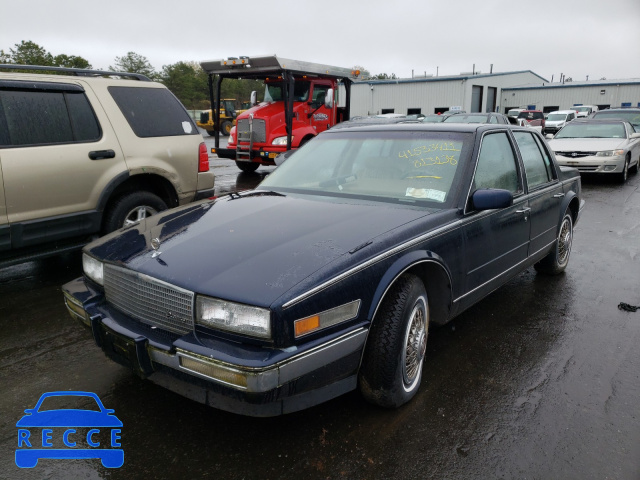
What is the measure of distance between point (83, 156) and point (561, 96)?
170 feet

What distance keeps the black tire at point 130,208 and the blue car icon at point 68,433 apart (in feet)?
7.69

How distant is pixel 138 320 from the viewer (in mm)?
2582

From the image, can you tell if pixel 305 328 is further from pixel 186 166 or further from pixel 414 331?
pixel 186 166

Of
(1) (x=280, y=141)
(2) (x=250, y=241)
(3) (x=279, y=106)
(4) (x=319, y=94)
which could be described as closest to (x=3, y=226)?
(2) (x=250, y=241)

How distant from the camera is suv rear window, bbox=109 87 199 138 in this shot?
5.22m

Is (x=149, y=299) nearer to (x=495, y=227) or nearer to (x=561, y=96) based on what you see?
(x=495, y=227)

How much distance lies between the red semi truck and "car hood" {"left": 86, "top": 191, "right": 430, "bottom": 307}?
8.91 meters

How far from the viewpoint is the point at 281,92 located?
42.4 feet

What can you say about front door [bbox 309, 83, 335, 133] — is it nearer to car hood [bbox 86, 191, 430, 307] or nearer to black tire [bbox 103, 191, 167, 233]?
black tire [bbox 103, 191, 167, 233]

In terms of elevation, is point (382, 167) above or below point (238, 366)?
above

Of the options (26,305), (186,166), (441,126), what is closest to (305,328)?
(441,126)

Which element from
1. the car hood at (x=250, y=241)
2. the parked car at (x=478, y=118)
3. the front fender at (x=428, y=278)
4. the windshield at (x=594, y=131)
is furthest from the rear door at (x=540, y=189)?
the parked car at (x=478, y=118)

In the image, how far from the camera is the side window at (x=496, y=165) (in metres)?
3.55

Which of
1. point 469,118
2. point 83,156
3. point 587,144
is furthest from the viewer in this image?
point 469,118
